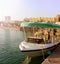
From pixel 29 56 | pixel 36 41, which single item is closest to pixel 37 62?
pixel 29 56

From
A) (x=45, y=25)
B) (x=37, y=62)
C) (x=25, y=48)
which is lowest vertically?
(x=37, y=62)

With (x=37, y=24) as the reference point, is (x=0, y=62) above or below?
below

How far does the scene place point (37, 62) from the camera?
2066cm

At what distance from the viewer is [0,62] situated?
20.6 metres

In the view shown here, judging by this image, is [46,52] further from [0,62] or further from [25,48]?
[0,62]

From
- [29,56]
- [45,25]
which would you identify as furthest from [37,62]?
[45,25]

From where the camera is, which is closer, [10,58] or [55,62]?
[55,62]

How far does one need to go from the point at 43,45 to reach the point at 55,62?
422 centimetres

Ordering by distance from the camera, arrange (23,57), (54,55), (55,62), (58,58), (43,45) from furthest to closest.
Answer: (23,57) < (43,45) < (54,55) < (58,58) < (55,62)

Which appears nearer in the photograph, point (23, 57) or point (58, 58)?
point (58, 58)

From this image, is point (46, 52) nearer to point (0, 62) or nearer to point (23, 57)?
point (23, 57)

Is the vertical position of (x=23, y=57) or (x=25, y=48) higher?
(x=25, y=48)

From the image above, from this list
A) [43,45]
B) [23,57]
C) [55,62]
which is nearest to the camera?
[55,62]

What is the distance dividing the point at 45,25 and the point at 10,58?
17.7 ft
